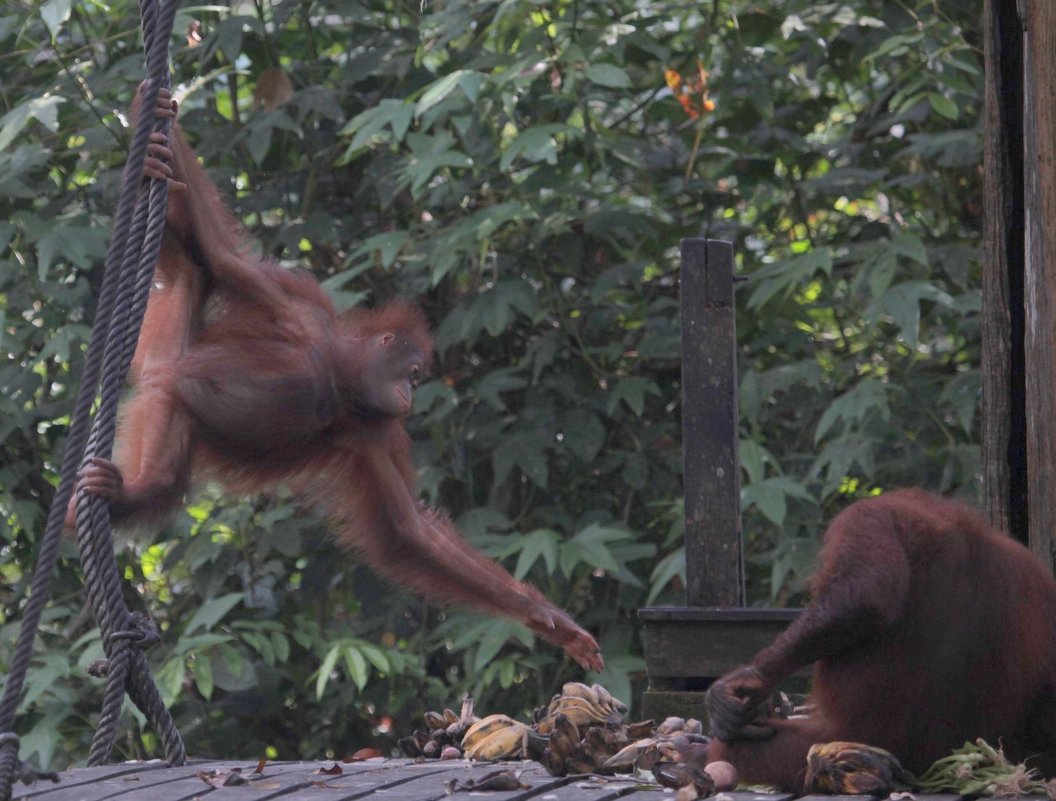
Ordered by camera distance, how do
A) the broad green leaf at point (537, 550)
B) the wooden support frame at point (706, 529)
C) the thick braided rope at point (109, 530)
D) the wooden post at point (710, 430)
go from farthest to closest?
the broad green leaf at point (537, 550) < the wooden post at point (710, 430) < the wooden support frame at point (706, 529) < the thick braided rope at point (109, 530)

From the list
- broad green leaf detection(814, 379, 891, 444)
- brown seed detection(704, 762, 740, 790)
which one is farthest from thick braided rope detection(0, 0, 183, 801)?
broad green leaf detection(814, 379, 891, 444)

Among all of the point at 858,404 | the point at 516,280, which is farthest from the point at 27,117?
the point at 858,404

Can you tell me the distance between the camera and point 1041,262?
2.77 m

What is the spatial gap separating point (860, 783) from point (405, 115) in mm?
2475

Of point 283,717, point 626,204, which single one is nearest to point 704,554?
point 626,204

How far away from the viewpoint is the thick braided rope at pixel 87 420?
2.27 m

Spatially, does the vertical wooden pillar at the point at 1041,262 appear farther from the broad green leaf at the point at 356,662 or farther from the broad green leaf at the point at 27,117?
the broad green leaf at the point at 27,117

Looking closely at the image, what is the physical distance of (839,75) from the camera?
523 cm

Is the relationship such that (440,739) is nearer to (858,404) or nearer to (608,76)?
(858,404)

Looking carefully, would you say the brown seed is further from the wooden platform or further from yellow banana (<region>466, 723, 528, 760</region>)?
yellow banana (<region>466, 723, 528, 760</region>)

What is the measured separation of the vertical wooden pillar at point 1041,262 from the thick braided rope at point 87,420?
1.62m

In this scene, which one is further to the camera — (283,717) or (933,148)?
(283,717)

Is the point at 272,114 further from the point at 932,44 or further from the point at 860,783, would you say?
the point at 860,783

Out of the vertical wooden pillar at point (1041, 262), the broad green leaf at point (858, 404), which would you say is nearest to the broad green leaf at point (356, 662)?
the broad green leaf at point (858, 404)
